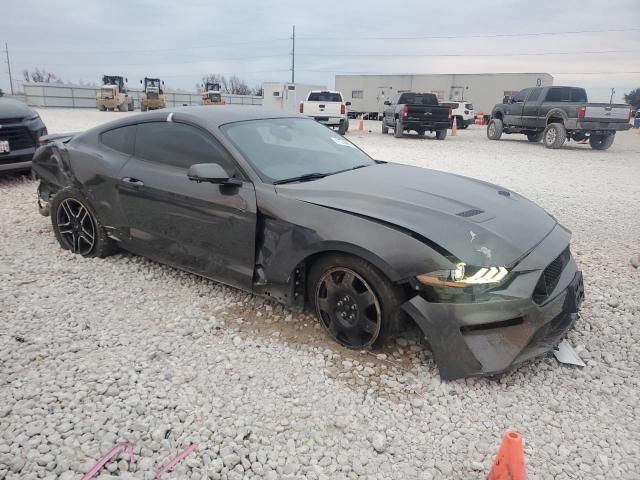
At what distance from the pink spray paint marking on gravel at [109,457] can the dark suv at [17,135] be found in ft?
21.8

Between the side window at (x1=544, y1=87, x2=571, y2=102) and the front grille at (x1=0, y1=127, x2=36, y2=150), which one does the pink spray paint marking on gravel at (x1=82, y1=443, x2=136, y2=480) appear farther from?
the side window at (x1=544, y1=87, x2=571, y2=102)

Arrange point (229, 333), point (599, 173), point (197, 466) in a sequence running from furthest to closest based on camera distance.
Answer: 1. point (599, 173)
2. point (229, 333)
3. point (197, 466)

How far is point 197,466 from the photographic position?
2189mm

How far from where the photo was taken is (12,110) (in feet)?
24.4

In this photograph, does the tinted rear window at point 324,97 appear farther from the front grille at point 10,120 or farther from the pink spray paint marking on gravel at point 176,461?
the pink spray paint marking on gravel at point 176,461

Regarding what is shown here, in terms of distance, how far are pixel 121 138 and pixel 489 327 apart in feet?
11.3

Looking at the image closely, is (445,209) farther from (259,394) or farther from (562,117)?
(562,117)

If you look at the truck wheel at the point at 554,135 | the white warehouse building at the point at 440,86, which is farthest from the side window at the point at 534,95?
the white warehouse building at the point at 440,86

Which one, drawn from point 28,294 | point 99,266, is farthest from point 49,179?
point 28,294

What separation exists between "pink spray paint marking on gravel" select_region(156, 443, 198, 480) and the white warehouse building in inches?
1456

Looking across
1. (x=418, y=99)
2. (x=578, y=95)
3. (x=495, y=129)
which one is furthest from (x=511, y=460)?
(x=418, y=99)

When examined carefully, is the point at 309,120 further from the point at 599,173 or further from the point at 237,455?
the point at 599,173

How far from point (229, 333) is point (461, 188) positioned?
198cm

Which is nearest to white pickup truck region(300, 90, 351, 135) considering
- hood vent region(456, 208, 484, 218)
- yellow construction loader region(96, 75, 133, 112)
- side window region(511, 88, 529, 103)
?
side window region(511, 88, 529, 103)
